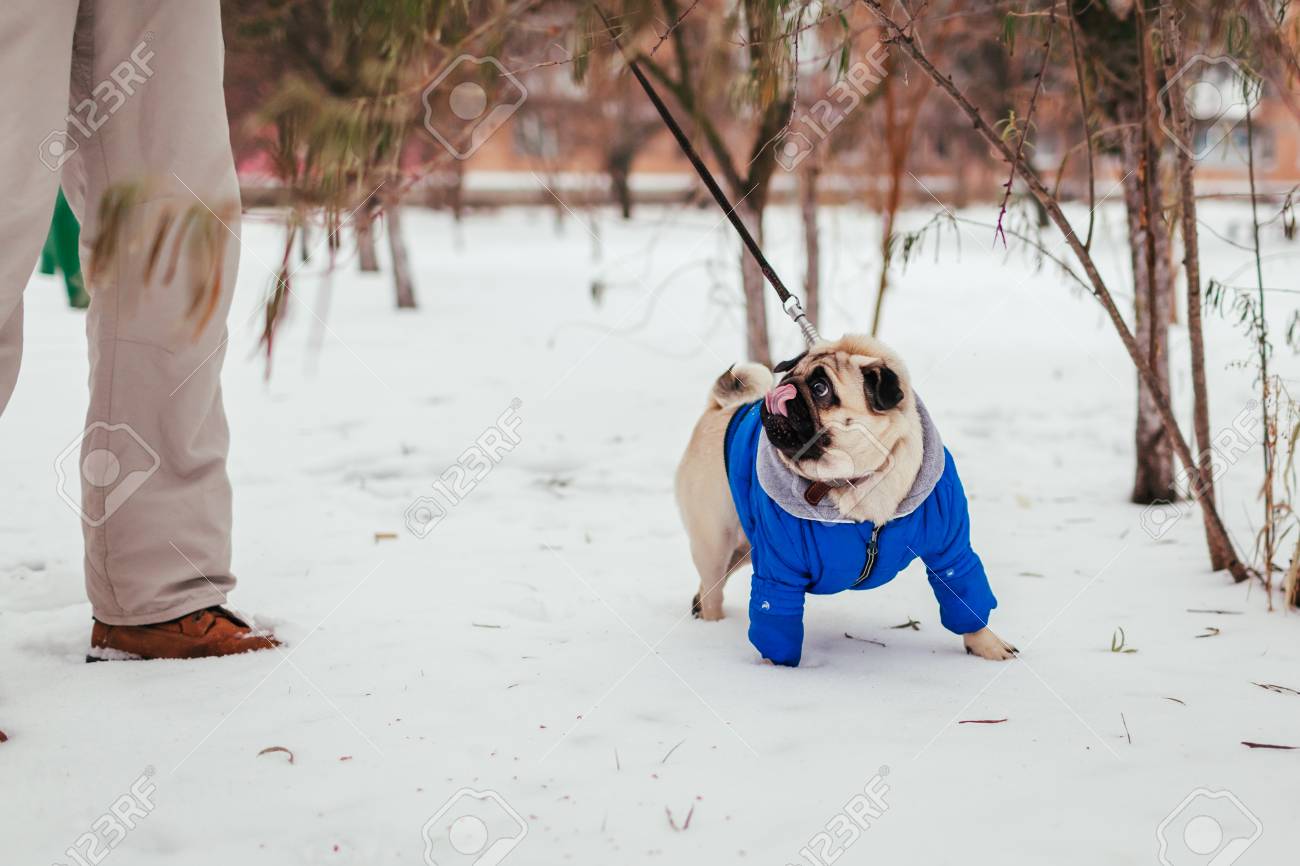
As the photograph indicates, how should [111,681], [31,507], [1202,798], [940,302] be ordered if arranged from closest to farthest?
[1202,798]
[111,681]
[31,507]
[940,302]

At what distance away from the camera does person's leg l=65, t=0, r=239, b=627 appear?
194cm

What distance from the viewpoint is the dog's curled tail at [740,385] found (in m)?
2.62

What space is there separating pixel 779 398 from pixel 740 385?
0.60 metres

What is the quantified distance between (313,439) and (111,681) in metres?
2.41

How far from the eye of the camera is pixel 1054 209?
7.36 feet

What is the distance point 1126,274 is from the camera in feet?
35.4

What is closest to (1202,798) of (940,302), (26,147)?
(26,147)

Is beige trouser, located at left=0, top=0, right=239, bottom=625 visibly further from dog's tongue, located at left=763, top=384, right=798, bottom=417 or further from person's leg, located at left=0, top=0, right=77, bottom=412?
dog's tongue, located at left=763, top=384, right=798, bottom=417

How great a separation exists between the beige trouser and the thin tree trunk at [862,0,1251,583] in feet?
4.18

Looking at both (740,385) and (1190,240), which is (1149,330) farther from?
(740,385)

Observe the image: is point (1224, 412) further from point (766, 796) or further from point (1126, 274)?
point (1126, 274)

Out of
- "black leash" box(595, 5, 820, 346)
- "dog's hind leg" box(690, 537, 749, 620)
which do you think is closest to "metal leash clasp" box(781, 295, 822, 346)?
"black leash" box(595, 5, 820, 346)

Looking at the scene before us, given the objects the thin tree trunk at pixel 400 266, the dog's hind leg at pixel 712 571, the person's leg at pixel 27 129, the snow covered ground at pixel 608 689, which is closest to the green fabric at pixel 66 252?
the thin tree trunk at pixel 400 266

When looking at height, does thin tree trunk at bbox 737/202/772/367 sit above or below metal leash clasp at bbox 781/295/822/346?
below
